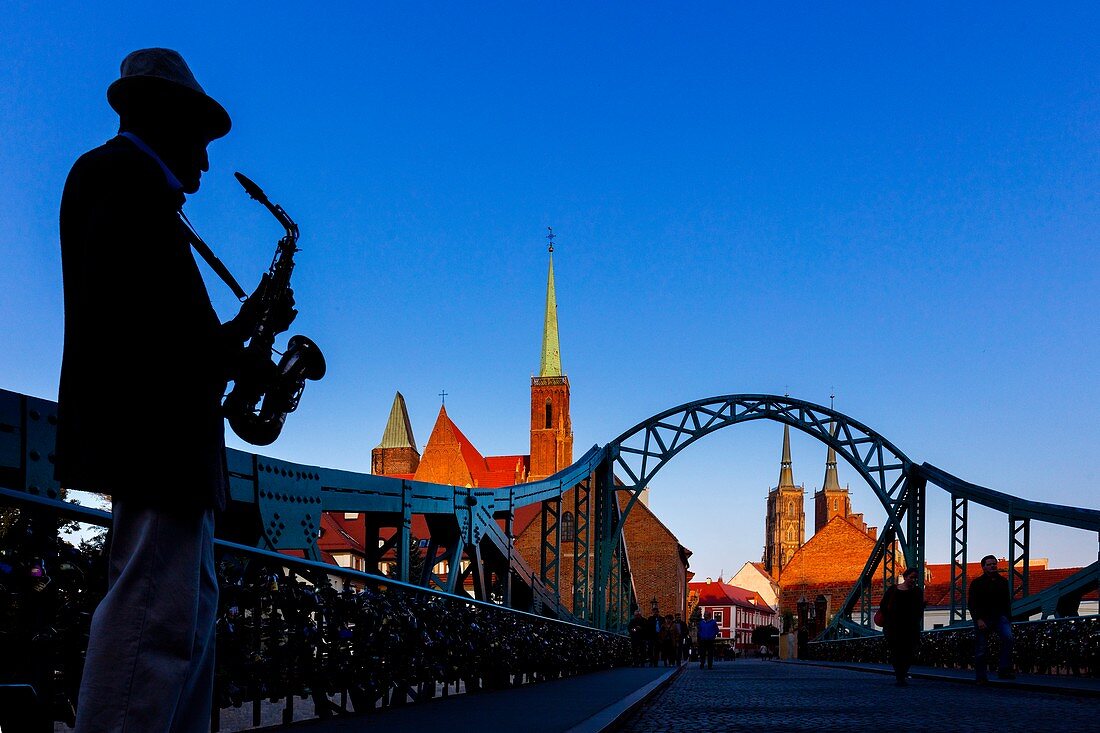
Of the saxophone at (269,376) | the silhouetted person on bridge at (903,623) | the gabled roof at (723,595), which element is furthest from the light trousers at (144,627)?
the gabled roof at (723,595)

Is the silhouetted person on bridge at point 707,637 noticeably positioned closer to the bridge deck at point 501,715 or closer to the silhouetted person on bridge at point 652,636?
the silhouetted person on bridge at point 652,636

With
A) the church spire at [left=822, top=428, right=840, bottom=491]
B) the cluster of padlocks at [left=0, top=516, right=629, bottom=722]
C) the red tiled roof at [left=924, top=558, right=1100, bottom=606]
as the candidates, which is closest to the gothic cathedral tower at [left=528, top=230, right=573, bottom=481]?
the red tiled roof at [left=924, top=558, right=1100, bottom=606]

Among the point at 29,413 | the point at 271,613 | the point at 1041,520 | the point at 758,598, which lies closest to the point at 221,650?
the point at 271,613

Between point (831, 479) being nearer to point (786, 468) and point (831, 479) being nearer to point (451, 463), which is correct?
point (786, 468)

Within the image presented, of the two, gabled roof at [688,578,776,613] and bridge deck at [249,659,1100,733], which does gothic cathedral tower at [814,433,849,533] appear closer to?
gabled roof at [688,578,776,613]

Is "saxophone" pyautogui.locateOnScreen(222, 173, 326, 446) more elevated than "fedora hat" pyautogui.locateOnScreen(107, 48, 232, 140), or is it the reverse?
"fedora hat" pyautogui.locateOnScreen(107, 48, 232, 140)

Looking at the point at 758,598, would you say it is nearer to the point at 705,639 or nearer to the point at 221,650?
the point at 705,639

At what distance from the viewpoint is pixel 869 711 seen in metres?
8.99

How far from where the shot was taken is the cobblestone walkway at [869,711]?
743 centimetres

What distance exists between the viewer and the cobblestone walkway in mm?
7426

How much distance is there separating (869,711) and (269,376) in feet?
24.4

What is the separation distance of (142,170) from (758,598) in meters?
136

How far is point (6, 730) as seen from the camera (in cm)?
155

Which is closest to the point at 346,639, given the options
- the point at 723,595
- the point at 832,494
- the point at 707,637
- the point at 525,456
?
the point at 707,637
